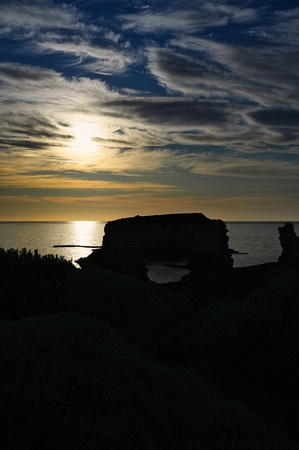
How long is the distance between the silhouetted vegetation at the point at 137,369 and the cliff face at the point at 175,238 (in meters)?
69.4

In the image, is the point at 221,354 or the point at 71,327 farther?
the point at 221,354

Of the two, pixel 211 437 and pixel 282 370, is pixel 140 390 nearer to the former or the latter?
pixel 211 437

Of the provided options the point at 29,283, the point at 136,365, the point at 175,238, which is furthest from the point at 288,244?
the point at 136,365

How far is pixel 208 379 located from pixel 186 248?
82.9m

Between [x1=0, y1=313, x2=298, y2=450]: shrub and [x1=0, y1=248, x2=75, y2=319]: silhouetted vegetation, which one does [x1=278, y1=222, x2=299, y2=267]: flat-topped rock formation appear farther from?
[x1=0, y1=313, x2=298, y2=450]: shrub

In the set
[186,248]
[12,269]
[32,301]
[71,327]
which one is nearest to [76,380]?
[71,327]

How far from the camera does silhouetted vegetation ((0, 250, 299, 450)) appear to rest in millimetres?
5176

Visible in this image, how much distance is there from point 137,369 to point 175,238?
85.3 m

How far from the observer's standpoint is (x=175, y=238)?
9138 cm

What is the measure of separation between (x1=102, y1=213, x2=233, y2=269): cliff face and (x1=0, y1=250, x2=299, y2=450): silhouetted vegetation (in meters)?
69.4

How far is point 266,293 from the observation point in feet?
36.2

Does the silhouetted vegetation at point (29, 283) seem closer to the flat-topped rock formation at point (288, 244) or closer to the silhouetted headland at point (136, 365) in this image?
the silhouetted headland at point (136, 365)

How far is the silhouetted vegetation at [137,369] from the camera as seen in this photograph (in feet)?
17.0

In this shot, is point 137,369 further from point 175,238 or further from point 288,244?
point 175,238
